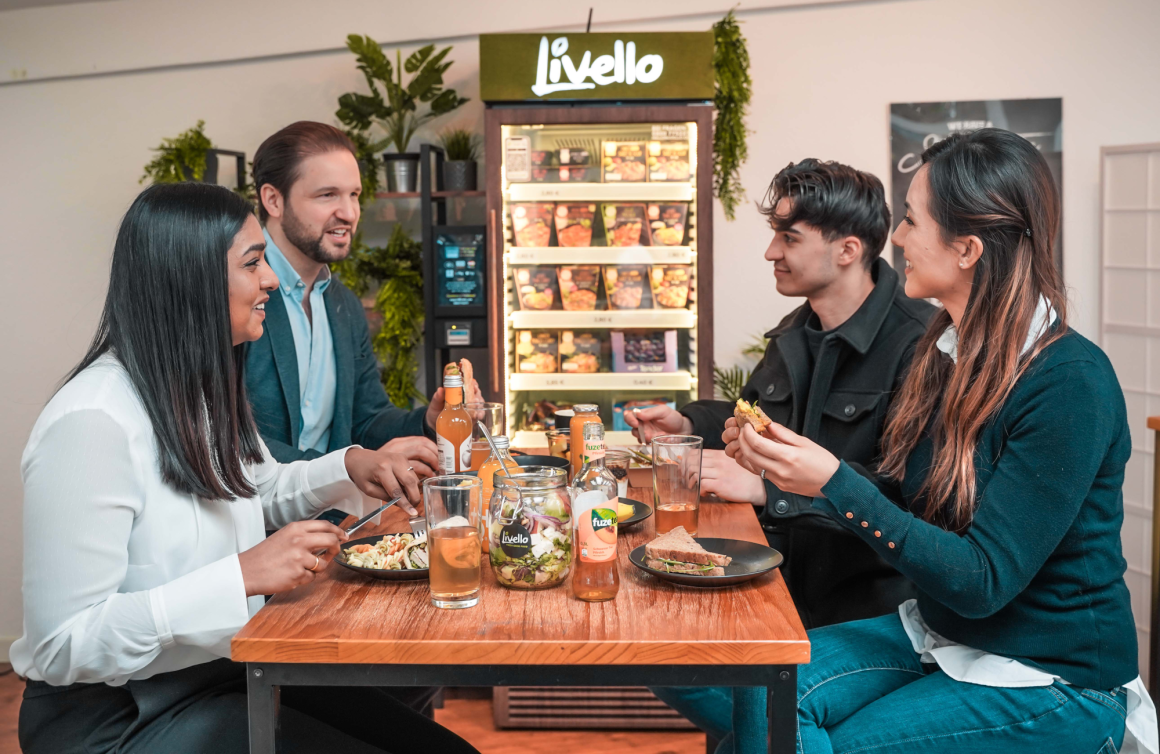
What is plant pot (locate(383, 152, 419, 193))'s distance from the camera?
13.2ft

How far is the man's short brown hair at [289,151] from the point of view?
281 centimetres

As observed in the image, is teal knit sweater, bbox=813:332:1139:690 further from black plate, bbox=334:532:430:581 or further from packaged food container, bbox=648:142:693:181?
packaged food container, bbox=648:142:693:181

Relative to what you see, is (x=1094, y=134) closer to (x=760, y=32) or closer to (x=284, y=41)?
(x=760, y=32)

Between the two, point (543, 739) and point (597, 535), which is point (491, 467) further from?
point (543, 739)

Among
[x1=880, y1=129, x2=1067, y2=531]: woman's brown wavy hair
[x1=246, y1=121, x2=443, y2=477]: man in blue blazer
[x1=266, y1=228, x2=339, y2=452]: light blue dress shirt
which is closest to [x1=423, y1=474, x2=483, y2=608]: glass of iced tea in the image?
[x1=880, y1=129, x2=1067, y2=531]: woman's brown wavy hair

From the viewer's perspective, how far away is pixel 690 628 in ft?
4.04

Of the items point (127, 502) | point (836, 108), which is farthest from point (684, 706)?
point (836, 108)

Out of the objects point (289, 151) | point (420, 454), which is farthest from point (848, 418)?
point (289, 151)

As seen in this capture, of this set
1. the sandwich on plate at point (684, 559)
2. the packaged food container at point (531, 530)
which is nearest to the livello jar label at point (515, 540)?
the packaged food container at point (531, 530)

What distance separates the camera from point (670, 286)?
12.6 feet

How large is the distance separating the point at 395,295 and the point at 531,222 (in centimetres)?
76

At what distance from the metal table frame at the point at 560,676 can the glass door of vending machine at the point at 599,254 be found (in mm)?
2430

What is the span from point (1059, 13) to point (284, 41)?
3.65 m

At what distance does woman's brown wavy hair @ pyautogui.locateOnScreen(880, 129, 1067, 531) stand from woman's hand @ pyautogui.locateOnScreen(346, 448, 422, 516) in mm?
1034
